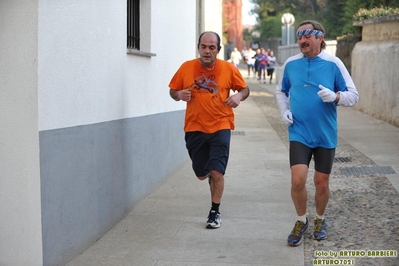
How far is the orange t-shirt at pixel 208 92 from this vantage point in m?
6.71

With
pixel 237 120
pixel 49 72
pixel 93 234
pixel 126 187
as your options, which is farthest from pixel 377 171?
pixel 237 120

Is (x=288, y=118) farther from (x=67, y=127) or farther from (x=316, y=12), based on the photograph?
Result: (x=316, y=12)

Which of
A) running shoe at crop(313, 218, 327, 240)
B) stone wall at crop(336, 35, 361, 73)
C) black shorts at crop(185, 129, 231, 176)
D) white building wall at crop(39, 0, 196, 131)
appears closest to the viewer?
white building wall at crop(39, 0, 196, 131)

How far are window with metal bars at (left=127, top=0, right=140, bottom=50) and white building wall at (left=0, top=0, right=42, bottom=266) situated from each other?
3080mm

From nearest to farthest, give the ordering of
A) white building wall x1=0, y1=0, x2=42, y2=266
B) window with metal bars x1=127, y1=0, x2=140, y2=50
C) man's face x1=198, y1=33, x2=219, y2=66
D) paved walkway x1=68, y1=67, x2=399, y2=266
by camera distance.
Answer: white building wall x1=0, y1=0, x2=42, y2=266
paved walkway x1=68, y1=67, x2=399, y2=266
man's face x1=198, y1=33, x2=219, y2=66
window with metal bars x1=127, y1=0, x2=140, y2=50

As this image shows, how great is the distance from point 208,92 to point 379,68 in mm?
10532

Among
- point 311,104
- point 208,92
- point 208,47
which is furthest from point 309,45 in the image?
point 208,92

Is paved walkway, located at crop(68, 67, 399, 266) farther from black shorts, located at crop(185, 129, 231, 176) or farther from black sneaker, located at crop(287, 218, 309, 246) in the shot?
black shorts, located at crop(185, 129, 231, 176)

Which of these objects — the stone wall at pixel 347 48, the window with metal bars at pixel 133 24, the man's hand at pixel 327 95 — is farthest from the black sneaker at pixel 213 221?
the stone wall at pixel 347 48

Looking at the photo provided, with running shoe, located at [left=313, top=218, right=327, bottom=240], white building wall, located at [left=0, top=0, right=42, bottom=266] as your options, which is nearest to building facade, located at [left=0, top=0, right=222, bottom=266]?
white building wall, located at [left=0, top=0, right=42, bottom=266]

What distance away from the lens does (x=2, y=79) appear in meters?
5.14

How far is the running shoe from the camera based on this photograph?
20.7 feet

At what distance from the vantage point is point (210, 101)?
22.0ft

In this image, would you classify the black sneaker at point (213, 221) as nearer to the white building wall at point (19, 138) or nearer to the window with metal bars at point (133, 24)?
the white building wall at point (19, 138)
